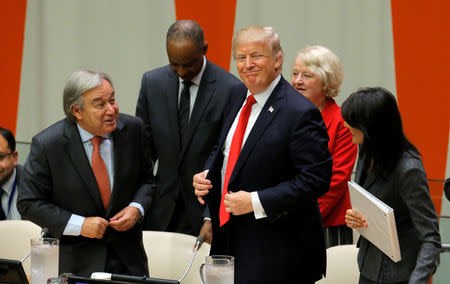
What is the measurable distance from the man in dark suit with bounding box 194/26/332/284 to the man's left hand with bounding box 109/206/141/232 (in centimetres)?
39

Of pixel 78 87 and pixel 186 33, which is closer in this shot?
pixel 78 87

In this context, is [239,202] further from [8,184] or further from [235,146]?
[8,184]

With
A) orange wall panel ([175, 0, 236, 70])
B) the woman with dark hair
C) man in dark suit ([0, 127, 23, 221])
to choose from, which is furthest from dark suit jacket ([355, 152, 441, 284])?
orange wall panel ([175, 0, 236, 70])

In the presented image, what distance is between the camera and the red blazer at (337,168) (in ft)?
11.0

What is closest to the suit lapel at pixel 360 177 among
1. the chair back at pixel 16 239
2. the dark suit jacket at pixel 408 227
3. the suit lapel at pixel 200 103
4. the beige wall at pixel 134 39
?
the dark suit jacket at pixel 408 227

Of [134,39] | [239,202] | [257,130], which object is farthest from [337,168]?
[134,39]

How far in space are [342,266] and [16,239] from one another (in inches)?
65.2

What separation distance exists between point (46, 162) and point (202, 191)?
2.27 feet

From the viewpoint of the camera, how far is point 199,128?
3.55 meters

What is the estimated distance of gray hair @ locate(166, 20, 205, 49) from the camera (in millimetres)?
3488

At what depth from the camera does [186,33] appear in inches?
138

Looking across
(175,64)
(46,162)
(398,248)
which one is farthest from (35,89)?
(398,248)

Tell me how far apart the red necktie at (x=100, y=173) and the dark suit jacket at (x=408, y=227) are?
1.07 m

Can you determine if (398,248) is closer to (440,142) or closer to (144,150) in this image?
(144,150)
